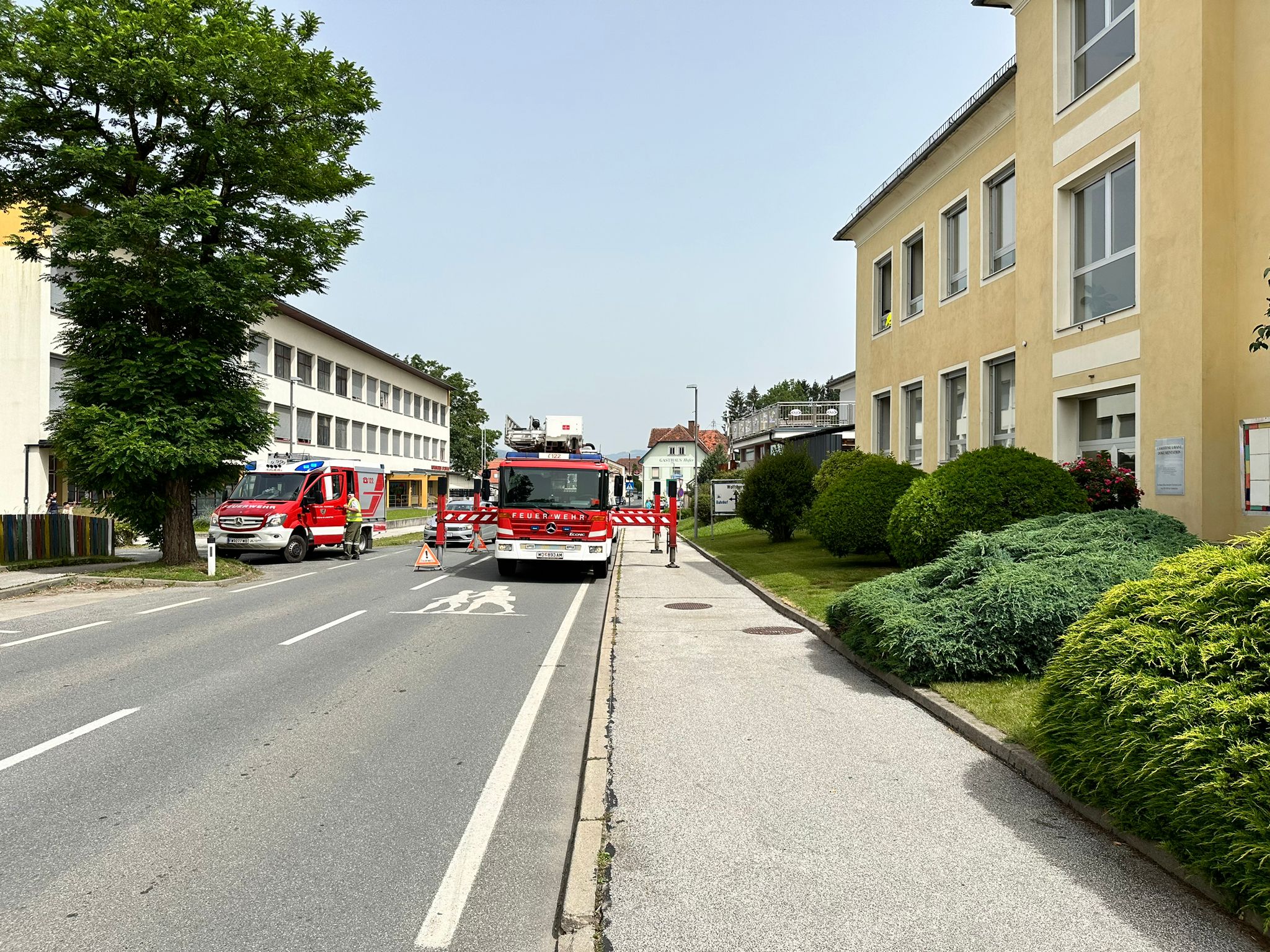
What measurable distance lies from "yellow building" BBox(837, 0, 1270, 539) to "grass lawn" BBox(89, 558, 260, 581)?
50.4 ft

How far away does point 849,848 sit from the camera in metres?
4.09

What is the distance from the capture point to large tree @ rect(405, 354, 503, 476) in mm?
104125

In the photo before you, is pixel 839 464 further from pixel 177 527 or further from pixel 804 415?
pixel 804 415

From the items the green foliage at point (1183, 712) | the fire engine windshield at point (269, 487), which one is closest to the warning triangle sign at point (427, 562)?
the fire engine windshield at point (269, 487)

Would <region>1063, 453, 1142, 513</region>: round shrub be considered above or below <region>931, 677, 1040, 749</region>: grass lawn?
above

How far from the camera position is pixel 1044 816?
177 inches

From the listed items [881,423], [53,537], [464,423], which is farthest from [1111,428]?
[464,423]

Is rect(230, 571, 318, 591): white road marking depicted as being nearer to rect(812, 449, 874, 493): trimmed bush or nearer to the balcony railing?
rect(812, 449, 874, 493): trimmed bush

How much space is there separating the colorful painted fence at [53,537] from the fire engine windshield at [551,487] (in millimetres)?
11316

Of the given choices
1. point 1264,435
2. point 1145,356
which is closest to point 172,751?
point 1264,435

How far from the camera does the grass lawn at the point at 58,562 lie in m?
19.4

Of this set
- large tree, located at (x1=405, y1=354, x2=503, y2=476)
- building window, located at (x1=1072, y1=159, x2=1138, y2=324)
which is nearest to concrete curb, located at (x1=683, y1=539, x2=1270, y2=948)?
building window, located at (x1=1072, y1=159, x2=1138, y2=324)

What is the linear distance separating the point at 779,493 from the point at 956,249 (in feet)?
32.2

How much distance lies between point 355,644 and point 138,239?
491 inches
